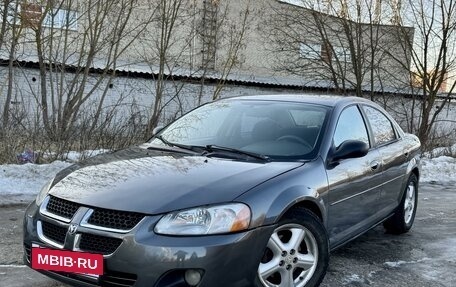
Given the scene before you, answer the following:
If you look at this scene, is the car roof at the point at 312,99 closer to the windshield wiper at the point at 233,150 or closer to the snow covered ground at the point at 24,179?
the windshield wiper at the point at 233,150

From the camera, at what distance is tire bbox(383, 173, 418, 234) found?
17.5ft

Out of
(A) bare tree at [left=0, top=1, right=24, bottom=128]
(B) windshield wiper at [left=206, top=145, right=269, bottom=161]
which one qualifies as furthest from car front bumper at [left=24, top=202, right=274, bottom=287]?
(A) bare tree at [left=0, top=1, right=24, bottom=128]

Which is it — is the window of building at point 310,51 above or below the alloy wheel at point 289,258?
above

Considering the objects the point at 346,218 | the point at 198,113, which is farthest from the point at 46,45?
the point at 346,218

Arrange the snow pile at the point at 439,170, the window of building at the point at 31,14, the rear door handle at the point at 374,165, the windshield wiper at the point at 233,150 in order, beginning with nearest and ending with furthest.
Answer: the windshield wiper at the point at 233,150 < the rear door handle at the point at 374,165 < the snow pile at the point at 439,170 < the window of building at the point at 31,14

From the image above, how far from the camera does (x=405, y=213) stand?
5469mm

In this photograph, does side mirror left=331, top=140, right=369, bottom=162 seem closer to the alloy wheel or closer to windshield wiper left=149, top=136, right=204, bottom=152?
the alloy wheel

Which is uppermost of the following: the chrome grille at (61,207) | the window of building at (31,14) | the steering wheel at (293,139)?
the window of building at (31,14)

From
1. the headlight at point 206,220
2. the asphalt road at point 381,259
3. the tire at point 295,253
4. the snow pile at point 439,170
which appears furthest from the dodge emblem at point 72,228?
the snow pile at point 439,170

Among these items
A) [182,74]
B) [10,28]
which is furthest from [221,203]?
[182,74]

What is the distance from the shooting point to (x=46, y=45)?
1220 centimetres

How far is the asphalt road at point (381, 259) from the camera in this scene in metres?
3.94

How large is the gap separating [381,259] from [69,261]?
2951 millimetres

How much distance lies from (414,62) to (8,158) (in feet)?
40.4
